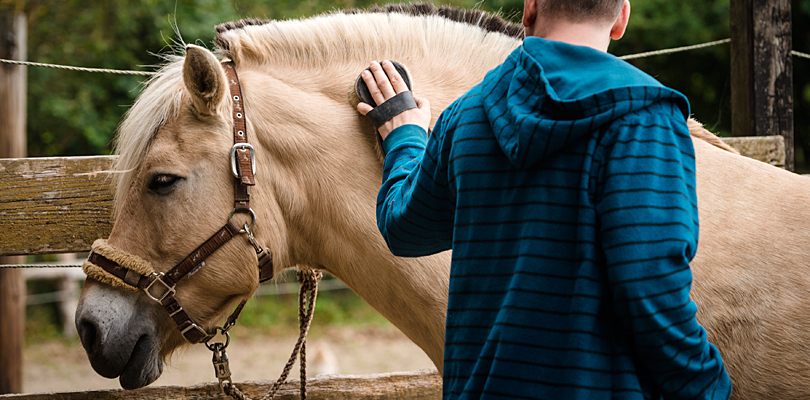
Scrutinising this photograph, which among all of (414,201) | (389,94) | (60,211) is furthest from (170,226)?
(414,201)

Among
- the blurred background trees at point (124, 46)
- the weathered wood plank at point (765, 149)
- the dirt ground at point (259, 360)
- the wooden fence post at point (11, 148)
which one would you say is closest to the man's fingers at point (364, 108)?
A: the weathered wood plank at point (765, 149)

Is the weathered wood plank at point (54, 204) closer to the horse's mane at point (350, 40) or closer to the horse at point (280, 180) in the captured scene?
the horse at point (280, 180)

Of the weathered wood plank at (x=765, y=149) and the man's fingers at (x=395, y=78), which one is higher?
the man's fingers at (x=395, y=78)

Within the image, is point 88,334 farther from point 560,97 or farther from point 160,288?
point 560,97

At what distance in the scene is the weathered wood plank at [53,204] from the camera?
2.12m

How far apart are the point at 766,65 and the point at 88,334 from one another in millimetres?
3092

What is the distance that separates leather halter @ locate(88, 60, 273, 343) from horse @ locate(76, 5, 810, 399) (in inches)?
0.9

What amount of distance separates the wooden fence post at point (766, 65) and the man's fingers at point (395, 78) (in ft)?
6.31

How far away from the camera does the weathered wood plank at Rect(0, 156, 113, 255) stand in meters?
2.12

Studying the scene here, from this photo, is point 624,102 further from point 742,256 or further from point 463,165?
point 742,256

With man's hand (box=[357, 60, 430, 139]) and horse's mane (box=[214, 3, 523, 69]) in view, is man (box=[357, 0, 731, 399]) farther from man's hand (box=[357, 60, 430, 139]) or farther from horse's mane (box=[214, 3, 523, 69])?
horse's mane (box=[214, 3, 523, 69])

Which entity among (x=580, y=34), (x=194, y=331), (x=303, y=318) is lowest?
(x=303, y=318)

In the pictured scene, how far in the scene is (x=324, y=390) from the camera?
233 centimetres

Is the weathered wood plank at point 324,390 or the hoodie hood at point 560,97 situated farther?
the weathered wood plank at point 324,390
